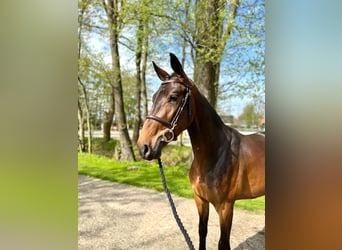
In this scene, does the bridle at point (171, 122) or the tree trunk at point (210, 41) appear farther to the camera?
the tree trunk at point (210, 41)

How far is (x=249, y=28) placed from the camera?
2.06 metres

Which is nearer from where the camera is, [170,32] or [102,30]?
[170,32]

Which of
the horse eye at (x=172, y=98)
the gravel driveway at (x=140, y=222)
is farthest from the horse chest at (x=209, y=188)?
the gravel driveway at (x=140, y=222)

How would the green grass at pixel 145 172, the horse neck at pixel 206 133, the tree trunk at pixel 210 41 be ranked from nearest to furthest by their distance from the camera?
the horse neck at pixel 206 133, the tree trunk at pixel 210 41, the green grass at pixel 145 172

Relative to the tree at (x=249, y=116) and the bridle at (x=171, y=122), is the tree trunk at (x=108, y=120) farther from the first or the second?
the bridle at (x=171, y=122)

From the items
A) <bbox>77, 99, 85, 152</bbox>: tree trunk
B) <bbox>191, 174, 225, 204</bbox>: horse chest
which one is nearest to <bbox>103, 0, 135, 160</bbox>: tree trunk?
<bbox>77, 99, 85, 152</bbox>: tree trunk

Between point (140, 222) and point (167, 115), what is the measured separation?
132 centimetres

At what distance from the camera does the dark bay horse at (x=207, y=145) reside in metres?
1.12

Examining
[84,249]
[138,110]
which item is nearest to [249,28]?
[138,110]

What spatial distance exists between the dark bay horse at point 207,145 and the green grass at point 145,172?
2.71 feet

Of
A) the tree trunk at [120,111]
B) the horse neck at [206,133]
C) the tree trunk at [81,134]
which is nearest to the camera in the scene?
the horse neck at [206,133]

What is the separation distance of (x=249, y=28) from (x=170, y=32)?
624mm
